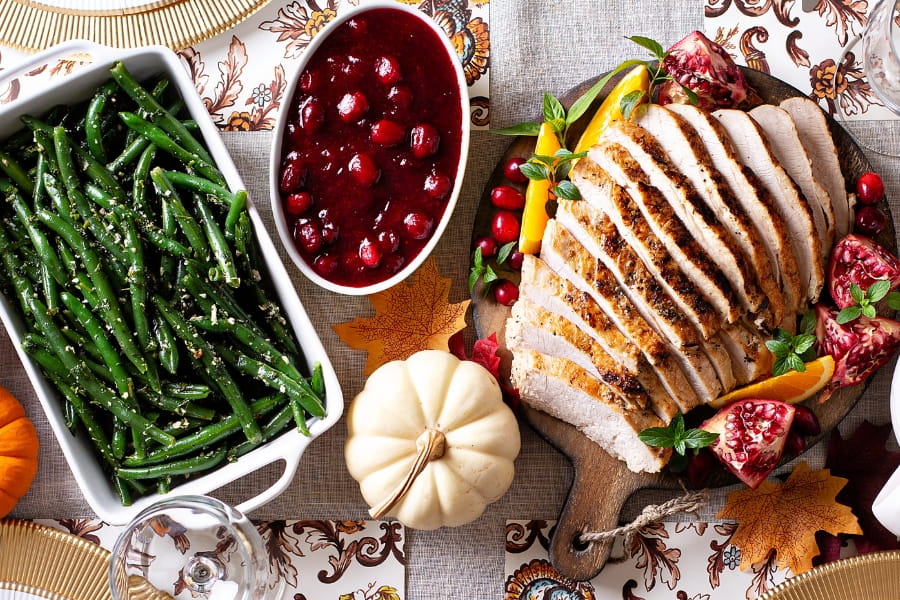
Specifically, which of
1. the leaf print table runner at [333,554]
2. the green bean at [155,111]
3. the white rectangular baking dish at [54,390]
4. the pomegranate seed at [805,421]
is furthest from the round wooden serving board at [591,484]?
the green bean at [155,111]

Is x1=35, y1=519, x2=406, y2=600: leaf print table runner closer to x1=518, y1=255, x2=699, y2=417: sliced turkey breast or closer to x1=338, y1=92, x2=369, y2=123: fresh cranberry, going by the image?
x1=518, y1=255, x2=699, y2=417: sliced turkey breast

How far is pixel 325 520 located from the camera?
2932 mm

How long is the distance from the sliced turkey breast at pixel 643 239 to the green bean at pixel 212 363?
4.01 ft

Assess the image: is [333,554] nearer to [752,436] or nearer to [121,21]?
[752,436]

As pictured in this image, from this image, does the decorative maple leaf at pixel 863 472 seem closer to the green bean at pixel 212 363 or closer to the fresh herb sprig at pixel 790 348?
the fresh herb sprig at pixel 790 348

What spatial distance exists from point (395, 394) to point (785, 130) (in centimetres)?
156

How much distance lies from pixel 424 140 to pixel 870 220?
154 cm

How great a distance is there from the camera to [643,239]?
258 centimetres

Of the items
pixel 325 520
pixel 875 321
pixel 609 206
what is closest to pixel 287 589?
pixel 325 520

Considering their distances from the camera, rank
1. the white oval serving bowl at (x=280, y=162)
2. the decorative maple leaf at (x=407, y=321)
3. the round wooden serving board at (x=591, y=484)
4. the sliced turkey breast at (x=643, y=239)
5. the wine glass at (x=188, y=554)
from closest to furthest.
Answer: the wine glass at (x=188, y=554), the sliced turkey breast at (x=643, y=239), the white oval serving bowl at (x=280, y=162), the round wooden serving board at (x=591, y=484), the decorative maple leaf at (x=407, y=321)

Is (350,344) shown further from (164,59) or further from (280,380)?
(164,59)

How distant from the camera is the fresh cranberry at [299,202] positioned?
8.72 ft

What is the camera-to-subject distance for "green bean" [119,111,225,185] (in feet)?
8.55

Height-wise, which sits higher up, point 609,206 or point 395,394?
point 609,206
